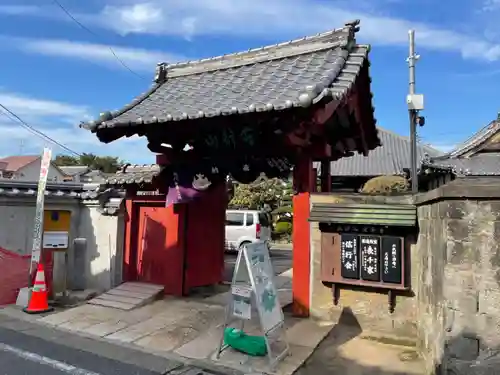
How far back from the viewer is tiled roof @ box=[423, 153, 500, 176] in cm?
1602

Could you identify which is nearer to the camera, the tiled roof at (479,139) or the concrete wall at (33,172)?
the tiled roof at (479,139)

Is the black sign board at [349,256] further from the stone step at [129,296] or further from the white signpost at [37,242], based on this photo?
the white signpost at [37,242]

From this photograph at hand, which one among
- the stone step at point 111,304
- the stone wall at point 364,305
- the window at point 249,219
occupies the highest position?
the window at point 249,219

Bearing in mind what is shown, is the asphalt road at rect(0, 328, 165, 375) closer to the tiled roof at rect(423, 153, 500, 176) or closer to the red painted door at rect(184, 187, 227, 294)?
the red painted door at rect(184, 187, 227, 294)

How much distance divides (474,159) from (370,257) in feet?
43.3

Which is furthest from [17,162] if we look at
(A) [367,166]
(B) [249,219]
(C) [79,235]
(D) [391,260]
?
(D) [391,260]

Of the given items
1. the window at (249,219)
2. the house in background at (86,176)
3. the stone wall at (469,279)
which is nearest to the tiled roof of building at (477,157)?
the window at (249,219)

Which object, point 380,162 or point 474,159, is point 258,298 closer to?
point 474,159

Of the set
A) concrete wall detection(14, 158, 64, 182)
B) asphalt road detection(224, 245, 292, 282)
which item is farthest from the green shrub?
concrete wall detection(14, 158, 64, 182)

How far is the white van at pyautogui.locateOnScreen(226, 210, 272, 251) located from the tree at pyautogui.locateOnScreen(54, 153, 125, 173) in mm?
51679

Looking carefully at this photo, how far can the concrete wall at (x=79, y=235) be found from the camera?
993 cm

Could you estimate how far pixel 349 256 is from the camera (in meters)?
7.10

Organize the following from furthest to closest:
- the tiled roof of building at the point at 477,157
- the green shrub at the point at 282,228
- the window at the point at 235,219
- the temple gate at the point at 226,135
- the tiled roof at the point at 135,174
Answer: the green shrub at the point at 282,228, the window at the point at 235,219, the tiled roof of building at the point at 477,157, the tiled roof at the point at 135,174, the temple gate at the point at 226,135

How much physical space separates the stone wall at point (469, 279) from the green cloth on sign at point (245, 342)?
7.80ft
